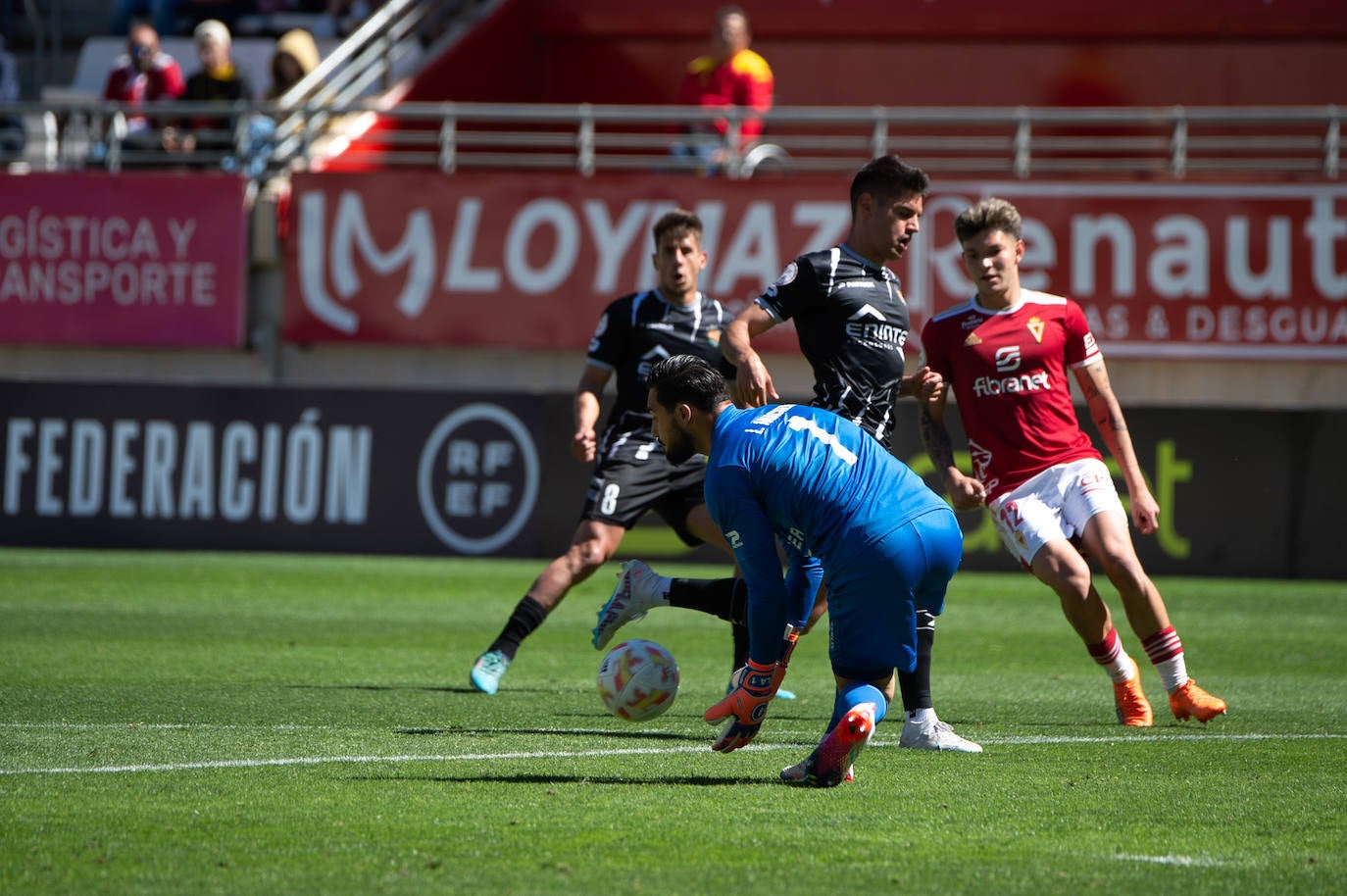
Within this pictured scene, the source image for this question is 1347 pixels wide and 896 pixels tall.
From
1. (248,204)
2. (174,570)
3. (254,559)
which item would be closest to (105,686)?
(174,570)

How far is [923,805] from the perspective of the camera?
5.50 m

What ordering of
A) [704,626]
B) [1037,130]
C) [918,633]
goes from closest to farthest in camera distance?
[918,633] < [704,626] < [1037,130]

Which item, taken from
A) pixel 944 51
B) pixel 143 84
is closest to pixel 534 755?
pixel 143 84

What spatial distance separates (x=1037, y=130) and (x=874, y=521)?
58.7 feet

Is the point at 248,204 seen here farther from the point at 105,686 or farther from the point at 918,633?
the point at 918,633

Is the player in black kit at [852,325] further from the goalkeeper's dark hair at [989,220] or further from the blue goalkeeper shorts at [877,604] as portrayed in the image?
the blue goalkeeper shorts at [877,604]

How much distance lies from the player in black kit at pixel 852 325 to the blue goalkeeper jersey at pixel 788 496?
115cm

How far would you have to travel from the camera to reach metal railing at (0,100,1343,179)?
18.2m

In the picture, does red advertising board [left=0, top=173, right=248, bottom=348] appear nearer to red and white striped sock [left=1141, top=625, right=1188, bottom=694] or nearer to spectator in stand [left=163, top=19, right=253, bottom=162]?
spectator in stand [left=163, top=19, right=253, bottom=162]

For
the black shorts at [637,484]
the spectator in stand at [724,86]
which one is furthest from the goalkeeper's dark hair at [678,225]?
the spectator in stand at [724,86]

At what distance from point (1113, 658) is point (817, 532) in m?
2.28

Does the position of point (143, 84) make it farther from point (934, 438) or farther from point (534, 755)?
point (534, 755)

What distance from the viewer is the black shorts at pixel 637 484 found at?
849 centimetres

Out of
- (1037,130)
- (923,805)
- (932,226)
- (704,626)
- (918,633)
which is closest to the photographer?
(923,805)
